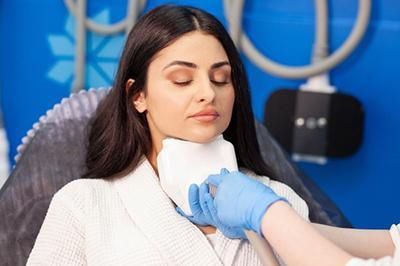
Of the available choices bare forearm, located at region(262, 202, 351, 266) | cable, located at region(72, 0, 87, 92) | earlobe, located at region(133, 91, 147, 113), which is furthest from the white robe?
cable, located at region(72, 0, 87, 92)

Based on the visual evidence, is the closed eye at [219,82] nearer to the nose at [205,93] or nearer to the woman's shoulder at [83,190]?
the nose at [205,93]

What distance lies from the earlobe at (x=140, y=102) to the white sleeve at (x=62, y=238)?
0.19 m

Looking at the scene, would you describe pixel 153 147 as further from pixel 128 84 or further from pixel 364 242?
pixel 364 242

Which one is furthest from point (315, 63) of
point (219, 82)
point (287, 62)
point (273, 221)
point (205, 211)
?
point (273, 221)

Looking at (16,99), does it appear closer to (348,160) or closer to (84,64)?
(84,64)

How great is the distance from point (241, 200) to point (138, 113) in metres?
0.35

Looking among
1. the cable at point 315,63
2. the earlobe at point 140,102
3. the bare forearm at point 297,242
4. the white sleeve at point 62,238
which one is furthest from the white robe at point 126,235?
the cable at point 315,63

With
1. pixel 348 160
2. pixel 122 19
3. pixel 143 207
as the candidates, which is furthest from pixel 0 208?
pixel 348 160

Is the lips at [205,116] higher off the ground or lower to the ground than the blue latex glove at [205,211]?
higher

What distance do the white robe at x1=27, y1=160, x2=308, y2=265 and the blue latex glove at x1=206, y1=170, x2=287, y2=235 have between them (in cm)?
13

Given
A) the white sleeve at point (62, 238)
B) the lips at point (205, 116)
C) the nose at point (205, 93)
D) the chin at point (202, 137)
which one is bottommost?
the white sleeve at point (62, 238)

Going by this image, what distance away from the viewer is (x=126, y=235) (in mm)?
1073

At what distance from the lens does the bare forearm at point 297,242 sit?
2.61ft

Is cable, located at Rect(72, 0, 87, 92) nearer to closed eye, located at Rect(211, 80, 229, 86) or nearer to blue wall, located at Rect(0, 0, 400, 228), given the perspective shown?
blue wall, located at Rect(0, 0, 400, 228)
